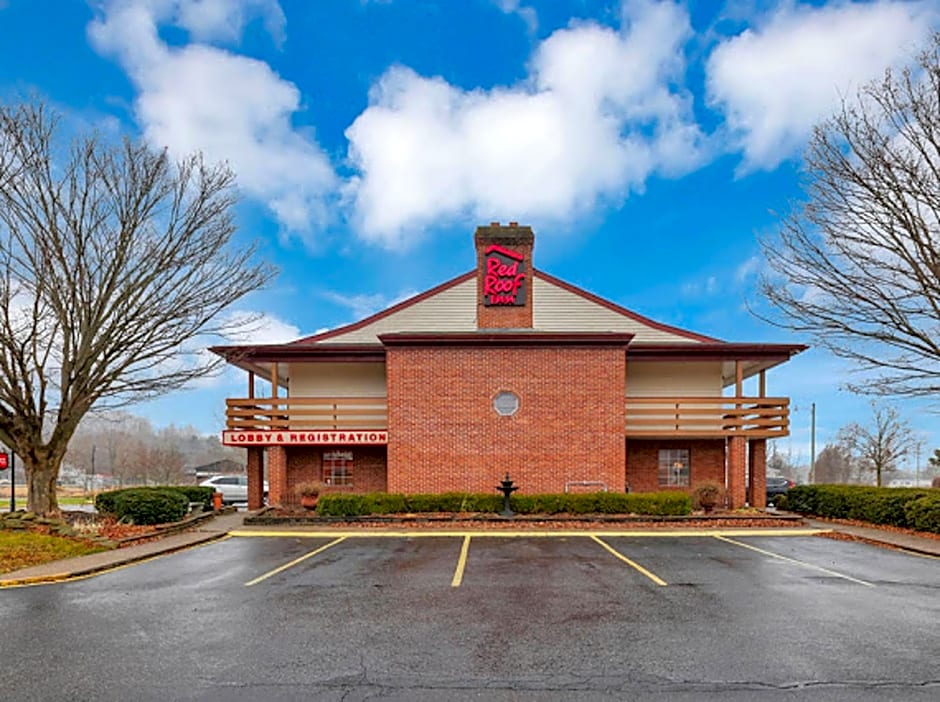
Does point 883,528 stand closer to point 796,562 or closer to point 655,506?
point 655,506

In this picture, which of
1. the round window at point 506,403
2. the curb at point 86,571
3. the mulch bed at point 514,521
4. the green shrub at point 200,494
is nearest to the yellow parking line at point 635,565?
the mulch bed at point 514,521

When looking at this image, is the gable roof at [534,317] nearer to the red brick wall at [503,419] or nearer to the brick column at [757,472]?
the red brick wall at [503,419]

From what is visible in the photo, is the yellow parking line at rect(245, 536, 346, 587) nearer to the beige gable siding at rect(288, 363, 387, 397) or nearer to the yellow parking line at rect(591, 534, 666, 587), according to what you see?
the yellow parking line at rect(591, 534, 666, 587)

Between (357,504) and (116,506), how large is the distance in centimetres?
611

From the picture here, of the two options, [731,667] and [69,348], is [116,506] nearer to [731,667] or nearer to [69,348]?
[69,348]

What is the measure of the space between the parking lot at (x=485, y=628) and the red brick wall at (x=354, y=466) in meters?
9.13

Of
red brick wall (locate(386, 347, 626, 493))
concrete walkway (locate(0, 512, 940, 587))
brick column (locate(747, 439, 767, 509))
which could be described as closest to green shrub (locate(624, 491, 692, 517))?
red brick wall (locate(386, 347, 626, 493))

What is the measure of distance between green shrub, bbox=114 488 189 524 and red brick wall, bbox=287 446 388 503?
4712 millimetres

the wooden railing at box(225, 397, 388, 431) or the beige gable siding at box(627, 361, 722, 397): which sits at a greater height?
the beige gable siding at box(627, 361, 722, 397)

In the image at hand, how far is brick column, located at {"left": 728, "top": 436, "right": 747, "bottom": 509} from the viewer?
20.2m

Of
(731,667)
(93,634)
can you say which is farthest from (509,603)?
(93,634)

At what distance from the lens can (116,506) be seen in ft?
53.8

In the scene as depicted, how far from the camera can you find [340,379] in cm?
2206

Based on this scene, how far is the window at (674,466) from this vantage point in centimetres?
2180
